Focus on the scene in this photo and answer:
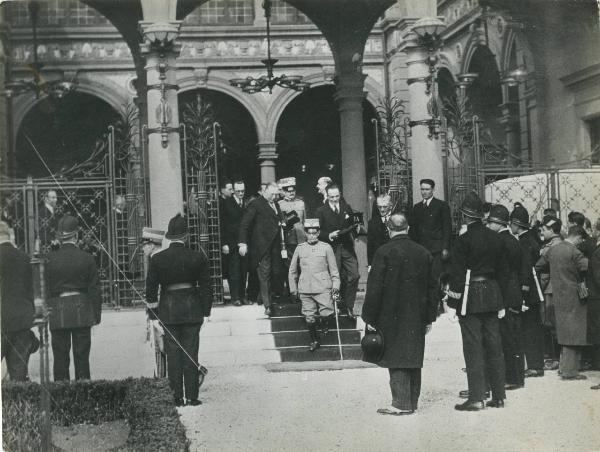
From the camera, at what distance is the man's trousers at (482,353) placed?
882cm

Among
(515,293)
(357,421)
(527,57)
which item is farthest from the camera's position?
(527,57)

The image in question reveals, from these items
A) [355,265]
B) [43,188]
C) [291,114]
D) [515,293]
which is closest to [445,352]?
[355,265]

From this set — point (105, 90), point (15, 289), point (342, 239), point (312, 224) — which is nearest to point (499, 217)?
point (312, 224)

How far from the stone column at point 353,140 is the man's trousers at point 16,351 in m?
7.80

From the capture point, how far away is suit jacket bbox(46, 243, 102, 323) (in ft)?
31.1

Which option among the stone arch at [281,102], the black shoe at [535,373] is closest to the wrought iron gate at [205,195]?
the black shoe at [535,373]

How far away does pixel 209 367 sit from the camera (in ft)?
37.8

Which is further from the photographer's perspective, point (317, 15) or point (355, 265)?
point (317, 15)

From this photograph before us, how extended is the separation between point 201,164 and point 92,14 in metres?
12.9

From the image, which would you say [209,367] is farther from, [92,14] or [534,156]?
[92,14]

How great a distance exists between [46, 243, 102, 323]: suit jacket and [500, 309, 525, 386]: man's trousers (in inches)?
171

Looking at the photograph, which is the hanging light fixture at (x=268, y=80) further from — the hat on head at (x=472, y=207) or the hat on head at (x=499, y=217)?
the hat on head at (x=472, y=207)

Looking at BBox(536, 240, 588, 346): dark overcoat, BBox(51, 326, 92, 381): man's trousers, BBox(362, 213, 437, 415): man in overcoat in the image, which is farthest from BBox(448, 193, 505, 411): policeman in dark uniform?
BBox(51, 326, 92, 381): man's trousers

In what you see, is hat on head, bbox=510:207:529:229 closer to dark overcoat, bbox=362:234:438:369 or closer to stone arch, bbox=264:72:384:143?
dark overcoat, bbox=362:234:438:369
